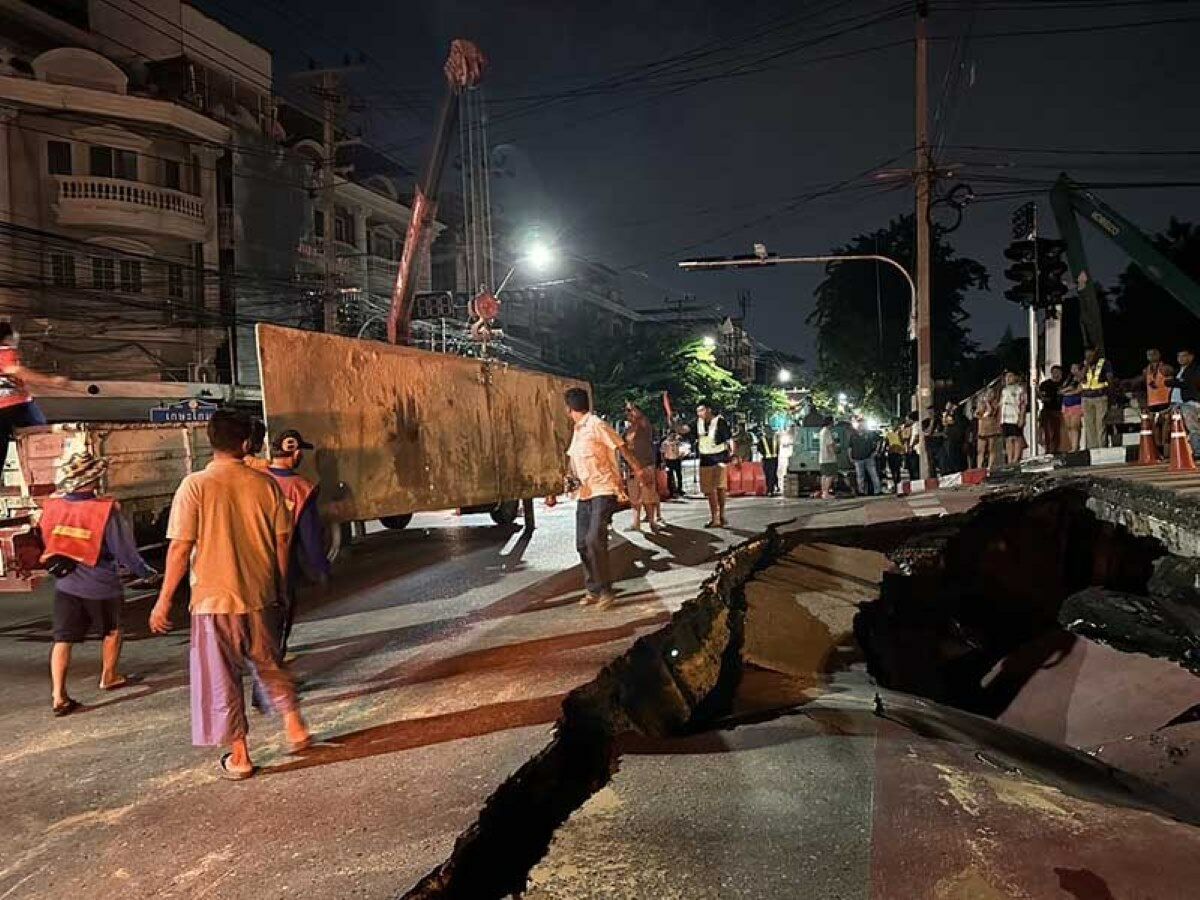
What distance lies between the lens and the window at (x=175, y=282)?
24.2 meters

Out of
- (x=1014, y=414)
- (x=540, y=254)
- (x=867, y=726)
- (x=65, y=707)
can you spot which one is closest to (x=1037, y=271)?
(x=1014, y=414)

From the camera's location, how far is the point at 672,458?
15891 millimetres

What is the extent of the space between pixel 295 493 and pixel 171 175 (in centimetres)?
2331

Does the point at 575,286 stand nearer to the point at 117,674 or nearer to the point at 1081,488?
the point at 1081,488

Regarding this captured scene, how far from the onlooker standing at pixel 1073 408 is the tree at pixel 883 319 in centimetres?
1651

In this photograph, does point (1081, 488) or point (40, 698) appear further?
point (1081, 488)

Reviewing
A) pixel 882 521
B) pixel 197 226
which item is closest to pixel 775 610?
pixel 882 521

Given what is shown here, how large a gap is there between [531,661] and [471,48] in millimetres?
10321

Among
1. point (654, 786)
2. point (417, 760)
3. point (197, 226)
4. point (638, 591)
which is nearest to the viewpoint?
point (654, 786)

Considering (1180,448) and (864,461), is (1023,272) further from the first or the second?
(864,461)

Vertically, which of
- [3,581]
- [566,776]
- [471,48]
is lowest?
[566,776]

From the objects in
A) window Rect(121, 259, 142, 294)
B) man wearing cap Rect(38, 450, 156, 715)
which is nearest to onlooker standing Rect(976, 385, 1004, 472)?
man wearing cap Rect(38, 450, 156, 715)

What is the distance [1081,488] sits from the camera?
10391mm

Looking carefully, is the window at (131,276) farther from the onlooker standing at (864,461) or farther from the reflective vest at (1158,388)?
the reflective vest at (1158,388)
